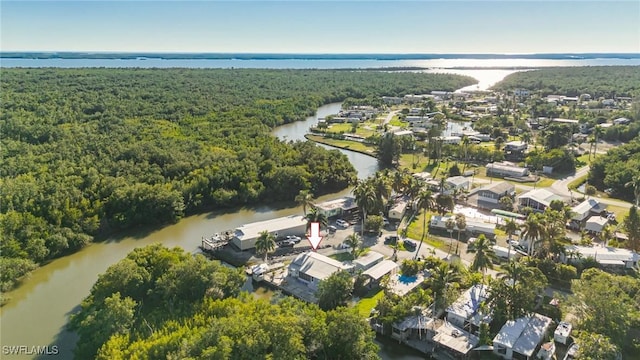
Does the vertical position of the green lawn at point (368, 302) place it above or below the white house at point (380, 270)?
below

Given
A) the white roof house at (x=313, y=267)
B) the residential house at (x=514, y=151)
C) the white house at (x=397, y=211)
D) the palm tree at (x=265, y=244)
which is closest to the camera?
the white roof house at (x=313, y=267)

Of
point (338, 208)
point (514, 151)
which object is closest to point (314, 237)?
point (338, 208)

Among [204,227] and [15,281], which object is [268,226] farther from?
[15,281]

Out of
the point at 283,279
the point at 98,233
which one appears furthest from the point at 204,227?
the point at 283,279

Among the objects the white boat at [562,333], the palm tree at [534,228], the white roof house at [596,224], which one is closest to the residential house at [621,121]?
the white roof house at [596,224]

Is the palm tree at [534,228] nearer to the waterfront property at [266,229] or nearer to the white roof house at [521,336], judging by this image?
the white roof house at [521,336]
